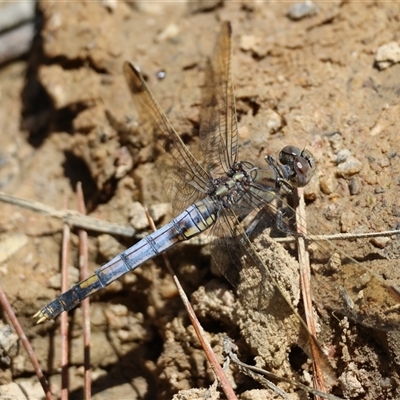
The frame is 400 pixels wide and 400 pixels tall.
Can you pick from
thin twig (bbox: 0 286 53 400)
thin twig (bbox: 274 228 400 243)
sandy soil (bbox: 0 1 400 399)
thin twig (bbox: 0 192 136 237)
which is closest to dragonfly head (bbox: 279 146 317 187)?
sandy soil (bbox: 0 1 400 399)

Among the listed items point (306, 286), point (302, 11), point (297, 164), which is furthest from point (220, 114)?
point (306, 286)

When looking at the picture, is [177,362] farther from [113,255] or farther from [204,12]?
[204,12]

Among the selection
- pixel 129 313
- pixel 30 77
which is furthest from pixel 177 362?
pixel 30 77

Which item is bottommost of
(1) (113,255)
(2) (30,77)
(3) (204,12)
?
(1) (113,255)

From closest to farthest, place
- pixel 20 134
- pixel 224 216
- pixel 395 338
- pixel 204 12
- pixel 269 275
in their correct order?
pixel 395 338 → pixel 269 275 → pixel 224 216 → pixel 204 12 → pixel 20 134

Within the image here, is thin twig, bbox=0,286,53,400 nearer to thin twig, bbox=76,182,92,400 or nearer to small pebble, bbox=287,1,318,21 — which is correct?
thin twig, bbox=76,182,92,400

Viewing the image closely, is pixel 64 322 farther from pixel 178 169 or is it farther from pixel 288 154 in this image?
pixel 288 154
